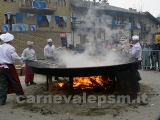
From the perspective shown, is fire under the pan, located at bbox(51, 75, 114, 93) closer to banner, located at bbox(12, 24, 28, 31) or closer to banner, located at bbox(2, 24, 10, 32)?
banner, located at bbox(12, 24, 28, 31)

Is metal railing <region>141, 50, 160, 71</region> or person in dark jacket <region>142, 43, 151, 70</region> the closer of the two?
metal railing <region>141, 50, 160, 71</region>

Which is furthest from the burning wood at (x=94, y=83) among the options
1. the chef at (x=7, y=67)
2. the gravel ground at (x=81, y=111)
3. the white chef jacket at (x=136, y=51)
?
the chef at (x=7, y=67)

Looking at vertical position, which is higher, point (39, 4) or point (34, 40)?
point (39, 4)

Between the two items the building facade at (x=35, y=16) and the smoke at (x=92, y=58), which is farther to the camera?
the building facade at (x=35, y=16)

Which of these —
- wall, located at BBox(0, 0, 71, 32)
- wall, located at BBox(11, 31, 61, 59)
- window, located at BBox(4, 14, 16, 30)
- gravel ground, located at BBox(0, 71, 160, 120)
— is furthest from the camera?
window, located at BBox(4, 14, 16, 30)

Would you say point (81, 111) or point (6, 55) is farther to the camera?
point (6, 55)

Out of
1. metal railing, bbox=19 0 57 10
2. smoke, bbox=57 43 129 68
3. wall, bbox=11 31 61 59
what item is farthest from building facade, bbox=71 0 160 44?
smoke, bbox=57 43 129 68

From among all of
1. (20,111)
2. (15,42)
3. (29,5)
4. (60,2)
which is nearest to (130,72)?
(20,111)

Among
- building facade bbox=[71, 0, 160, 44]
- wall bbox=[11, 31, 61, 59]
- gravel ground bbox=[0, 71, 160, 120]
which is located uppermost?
building facade bbox=[71, 0, 160, 44]

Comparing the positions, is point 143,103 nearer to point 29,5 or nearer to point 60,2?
point 29,5

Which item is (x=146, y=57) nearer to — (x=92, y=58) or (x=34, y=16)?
(x=92, y=58)

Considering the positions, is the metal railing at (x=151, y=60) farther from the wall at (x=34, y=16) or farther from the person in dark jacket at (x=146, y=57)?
the wall at (x=34, y=16)

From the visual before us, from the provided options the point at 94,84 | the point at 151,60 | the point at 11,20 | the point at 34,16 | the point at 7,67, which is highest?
the point at 34,16

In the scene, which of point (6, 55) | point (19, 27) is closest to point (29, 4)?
point (19, 27)
